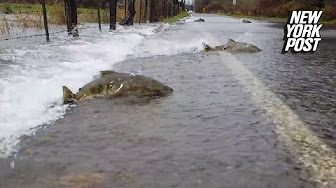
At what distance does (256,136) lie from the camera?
4832mm

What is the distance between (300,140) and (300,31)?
269 inches

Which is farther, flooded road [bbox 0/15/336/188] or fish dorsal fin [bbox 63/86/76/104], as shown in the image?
fish dorsal fin [bbox 63/86/76/104]

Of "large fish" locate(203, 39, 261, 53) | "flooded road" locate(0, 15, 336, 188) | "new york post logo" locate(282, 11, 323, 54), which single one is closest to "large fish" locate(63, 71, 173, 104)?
"flooded road" locate(0, 15, 336, 188)

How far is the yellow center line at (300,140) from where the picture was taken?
3846 millimetres

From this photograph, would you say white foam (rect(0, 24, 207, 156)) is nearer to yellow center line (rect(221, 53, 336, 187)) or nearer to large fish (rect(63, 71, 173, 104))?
large fish (rect(63, 71, 173, 104))

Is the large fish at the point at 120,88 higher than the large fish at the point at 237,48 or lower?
higher

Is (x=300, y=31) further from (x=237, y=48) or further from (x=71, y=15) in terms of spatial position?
(x=71, y=15)

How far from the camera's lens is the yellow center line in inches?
151

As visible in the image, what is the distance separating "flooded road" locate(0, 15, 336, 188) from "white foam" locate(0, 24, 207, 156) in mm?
257

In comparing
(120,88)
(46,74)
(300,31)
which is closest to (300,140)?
(120,88)

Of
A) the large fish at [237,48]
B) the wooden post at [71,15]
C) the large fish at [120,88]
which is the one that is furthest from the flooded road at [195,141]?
the wooden post at [71,15]

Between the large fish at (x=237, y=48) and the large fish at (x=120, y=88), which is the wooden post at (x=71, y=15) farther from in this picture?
the large fish at (x=120, y=88)

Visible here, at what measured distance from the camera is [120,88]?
22.5 ft

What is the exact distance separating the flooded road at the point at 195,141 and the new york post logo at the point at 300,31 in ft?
10.2
